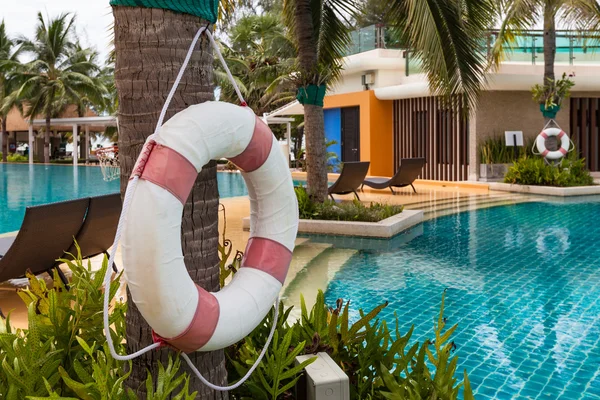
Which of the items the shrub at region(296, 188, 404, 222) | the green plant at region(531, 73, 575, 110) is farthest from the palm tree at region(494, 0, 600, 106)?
the shrub at region(296, 188, 404, 222)

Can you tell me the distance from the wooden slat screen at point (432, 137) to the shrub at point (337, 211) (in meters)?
9.53

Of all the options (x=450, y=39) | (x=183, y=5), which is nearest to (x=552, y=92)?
(x=450, y=39)

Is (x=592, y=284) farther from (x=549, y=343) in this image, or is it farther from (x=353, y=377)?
(x=353, y=377)

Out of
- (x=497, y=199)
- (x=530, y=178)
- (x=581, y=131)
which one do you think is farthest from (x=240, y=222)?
(x=581, y=131)

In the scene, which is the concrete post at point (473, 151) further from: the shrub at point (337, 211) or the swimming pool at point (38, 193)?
the shrub at point (337, 211)

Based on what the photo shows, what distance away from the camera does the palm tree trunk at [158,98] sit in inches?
87.7

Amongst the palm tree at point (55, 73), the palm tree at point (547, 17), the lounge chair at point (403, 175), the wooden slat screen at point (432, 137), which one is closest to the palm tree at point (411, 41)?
the lounge chair at point (403, 175)

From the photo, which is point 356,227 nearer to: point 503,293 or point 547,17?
point 503,293

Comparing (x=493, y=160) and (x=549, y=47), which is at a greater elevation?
(x=549, y=47)

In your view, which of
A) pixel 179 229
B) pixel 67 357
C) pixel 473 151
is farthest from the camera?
pixel 473 151

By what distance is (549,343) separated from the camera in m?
4.23

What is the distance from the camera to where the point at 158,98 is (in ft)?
7.34

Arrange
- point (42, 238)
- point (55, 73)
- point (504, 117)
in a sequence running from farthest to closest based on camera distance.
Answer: point (55, 73)
point (504, 117)
point (42, 238)

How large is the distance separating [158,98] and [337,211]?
749 centimetres
